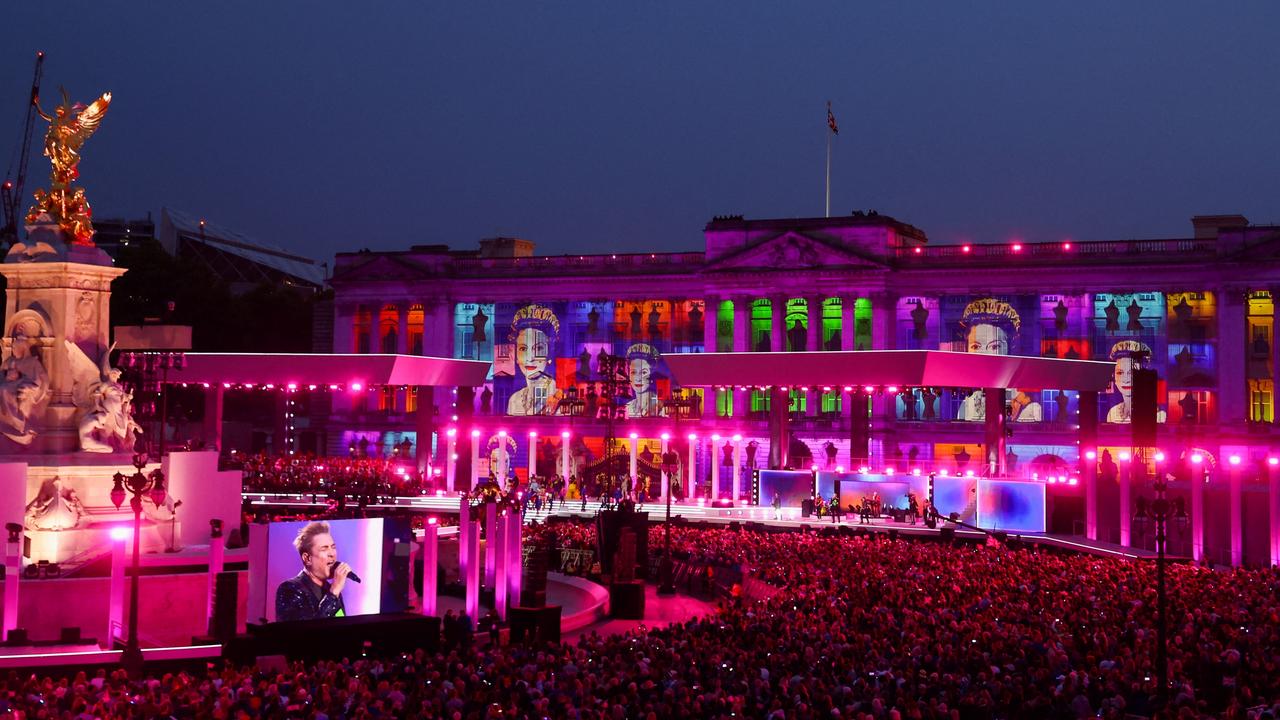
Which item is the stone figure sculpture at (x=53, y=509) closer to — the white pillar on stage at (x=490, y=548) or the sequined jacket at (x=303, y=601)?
the sequined jacket at (x=303, y=601)

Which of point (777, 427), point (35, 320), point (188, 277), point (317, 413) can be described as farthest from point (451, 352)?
point (35, 320)

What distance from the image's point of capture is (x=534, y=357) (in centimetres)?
9725

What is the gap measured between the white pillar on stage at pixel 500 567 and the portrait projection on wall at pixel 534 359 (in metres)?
58.9

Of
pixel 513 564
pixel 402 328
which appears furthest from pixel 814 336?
pixel 513 564

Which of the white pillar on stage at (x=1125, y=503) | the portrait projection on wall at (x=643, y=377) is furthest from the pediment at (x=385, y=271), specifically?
the white pillar on stage at (x=1125, y=503)

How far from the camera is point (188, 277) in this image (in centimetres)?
10612

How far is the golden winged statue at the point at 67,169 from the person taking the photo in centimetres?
3894

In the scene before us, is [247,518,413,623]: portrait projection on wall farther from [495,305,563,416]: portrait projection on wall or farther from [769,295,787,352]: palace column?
[495,305,563,416]: portrait projection on wall

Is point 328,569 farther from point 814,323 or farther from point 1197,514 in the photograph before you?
point 814,323

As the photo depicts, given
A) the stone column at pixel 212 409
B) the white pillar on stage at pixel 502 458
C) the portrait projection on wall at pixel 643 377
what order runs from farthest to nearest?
the portrait projection on wall at pixel 643 377
the white pillar on stage at pixel 502 458
the stone column at pixel 212 409

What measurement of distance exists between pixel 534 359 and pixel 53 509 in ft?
204

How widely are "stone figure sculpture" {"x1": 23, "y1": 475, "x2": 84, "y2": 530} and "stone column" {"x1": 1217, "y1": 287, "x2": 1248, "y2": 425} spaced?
68.2m

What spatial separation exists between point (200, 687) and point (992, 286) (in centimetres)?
7374

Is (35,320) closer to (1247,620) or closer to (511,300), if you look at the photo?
(1247,620)
